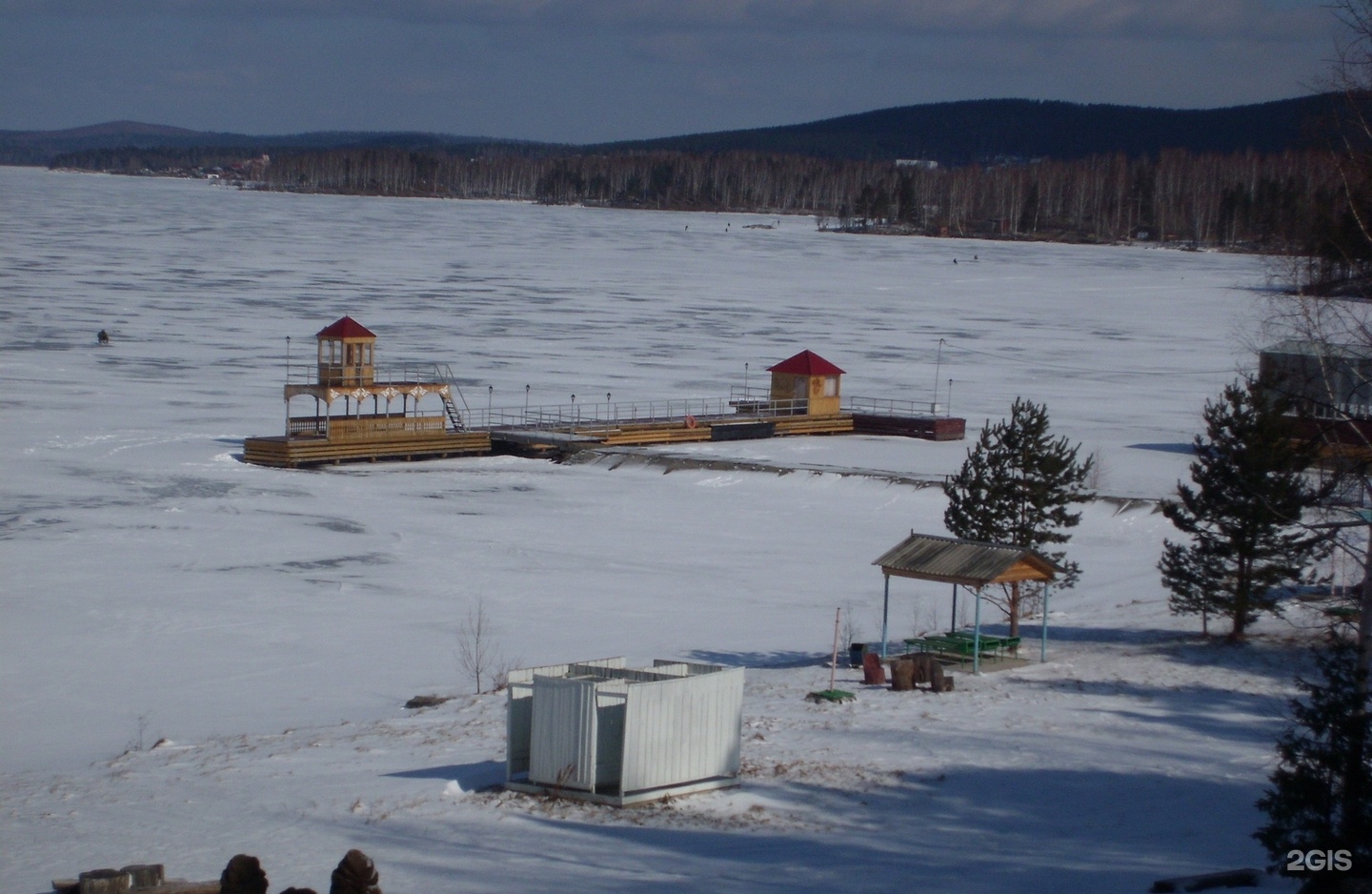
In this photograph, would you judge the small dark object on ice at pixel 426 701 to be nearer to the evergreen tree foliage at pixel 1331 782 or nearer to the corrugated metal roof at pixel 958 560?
the corrugated metal roof at pixel 958 560

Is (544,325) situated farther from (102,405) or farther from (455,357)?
(102,405)

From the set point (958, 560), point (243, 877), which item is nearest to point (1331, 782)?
point (243, 877)

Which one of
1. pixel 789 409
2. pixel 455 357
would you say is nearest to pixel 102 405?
pixel 455 357

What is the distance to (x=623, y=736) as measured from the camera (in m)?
11.6

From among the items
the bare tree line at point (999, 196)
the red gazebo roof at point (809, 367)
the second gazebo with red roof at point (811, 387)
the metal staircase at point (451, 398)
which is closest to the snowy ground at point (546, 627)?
the metal staircase at point (451, 398)

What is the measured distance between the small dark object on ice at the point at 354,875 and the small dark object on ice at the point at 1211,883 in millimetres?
4510

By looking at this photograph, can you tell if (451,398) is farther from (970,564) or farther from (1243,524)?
(1243,524)

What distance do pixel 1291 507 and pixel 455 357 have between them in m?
32.4

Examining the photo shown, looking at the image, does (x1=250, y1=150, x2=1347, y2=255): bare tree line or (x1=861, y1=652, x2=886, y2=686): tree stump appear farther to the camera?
(x1=250, y1=150, x2=1347, y2=255): bare tree line

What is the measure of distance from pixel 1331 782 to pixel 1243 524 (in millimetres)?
9469

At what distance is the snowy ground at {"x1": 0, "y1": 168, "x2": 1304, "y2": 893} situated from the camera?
1080 cm

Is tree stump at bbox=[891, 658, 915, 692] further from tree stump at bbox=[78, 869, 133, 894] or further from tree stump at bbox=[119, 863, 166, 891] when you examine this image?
tree stump at bbox=[78, 869, 133, 894]

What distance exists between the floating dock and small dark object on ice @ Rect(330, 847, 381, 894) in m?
24.3

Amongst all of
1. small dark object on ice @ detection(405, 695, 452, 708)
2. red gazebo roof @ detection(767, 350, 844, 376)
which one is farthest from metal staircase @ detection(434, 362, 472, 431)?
small dark object on ice @ detection(405, 695, 452, 708)
